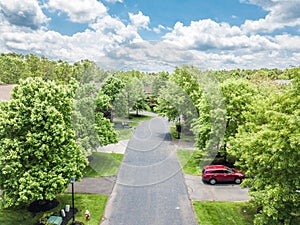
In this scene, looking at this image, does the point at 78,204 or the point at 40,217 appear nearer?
the point at 40,217

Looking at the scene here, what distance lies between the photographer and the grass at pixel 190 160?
21.0 meters

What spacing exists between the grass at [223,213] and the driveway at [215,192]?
79cm

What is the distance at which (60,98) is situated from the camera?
13.9 metres

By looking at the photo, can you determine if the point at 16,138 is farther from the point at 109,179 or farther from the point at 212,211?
the point at 212,211

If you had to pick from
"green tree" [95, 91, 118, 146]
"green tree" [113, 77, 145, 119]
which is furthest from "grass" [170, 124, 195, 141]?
"green tree" [95, 91, 118, 146]

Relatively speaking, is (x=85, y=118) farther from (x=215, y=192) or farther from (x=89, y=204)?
(x=215, y=192)

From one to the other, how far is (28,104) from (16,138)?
1.78 metres

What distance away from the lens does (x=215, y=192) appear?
17234 mm

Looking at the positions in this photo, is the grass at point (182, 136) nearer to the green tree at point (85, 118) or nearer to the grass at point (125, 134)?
the grass at point (125, 134)

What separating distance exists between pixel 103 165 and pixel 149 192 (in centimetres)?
679

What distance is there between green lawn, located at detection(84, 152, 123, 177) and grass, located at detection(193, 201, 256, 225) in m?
8.15

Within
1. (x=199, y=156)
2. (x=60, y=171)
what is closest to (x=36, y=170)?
(x=60, y=171)

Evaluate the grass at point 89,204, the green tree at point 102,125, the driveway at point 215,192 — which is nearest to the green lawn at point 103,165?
the green tree at point 102,125

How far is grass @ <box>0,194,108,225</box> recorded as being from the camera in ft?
43.5
